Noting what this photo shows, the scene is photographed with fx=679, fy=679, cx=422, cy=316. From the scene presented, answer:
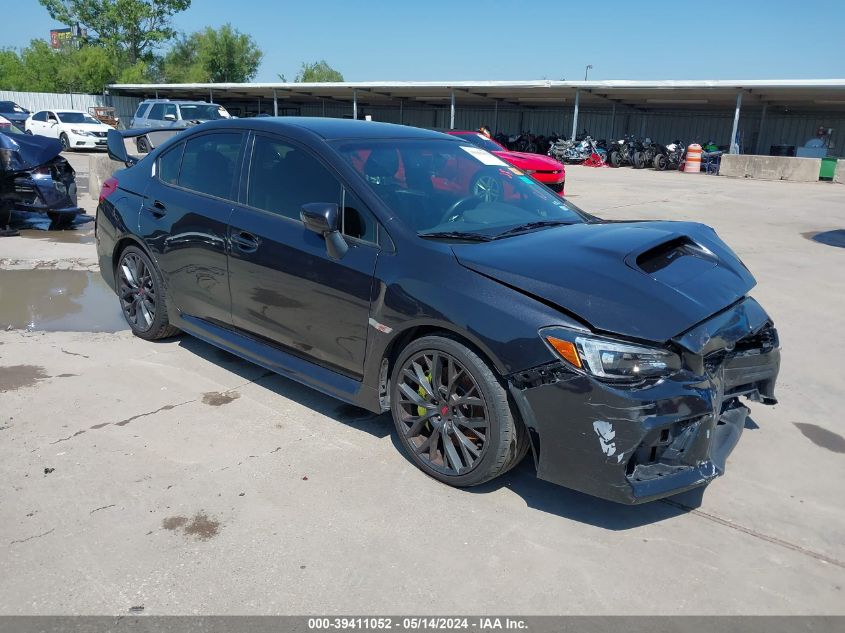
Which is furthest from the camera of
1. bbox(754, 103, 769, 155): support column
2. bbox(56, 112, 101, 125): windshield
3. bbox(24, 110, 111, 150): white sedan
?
bbox(754, 103, 769, 155): support column

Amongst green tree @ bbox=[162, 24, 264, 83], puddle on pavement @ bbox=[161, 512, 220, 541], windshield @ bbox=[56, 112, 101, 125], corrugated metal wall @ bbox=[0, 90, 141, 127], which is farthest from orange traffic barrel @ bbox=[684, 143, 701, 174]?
green tree @ bbox=[162, 24, 264, 83]

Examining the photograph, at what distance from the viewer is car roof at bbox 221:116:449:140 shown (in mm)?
4133

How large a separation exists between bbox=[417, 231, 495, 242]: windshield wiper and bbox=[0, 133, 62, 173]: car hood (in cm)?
810

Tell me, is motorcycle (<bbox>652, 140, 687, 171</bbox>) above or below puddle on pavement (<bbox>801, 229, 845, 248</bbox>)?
above

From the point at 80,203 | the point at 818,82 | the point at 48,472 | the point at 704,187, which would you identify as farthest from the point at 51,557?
the point at 818,82

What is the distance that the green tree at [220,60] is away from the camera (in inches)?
2576

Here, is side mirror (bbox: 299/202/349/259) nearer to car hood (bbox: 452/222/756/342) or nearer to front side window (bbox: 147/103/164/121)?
car hood (bbox: 452/222/756/342)

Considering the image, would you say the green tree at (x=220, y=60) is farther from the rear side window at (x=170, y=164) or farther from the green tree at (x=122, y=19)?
the rear side window at (x=170, y=164)

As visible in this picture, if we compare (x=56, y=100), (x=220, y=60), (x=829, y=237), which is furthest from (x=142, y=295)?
(x=220, y=60)

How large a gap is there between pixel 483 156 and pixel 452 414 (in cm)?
204

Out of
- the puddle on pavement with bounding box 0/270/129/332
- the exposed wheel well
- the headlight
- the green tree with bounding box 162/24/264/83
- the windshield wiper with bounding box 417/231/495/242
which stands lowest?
the puddle on pavement with bounding box 0/270/129/332

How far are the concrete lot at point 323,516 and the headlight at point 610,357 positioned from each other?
80 cm

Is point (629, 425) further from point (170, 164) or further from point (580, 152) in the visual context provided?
point (580, 152)

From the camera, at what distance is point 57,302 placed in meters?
6.56
